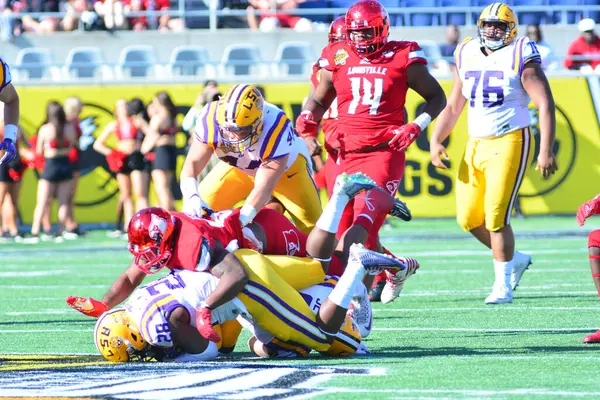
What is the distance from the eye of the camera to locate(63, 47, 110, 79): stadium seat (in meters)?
17.8

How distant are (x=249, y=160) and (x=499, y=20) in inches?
86.2

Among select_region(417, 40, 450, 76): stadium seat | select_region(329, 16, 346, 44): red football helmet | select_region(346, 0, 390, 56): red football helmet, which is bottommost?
select_region(417, 40, 450, 76): stadium seat

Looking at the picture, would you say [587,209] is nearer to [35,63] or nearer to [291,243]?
[291,243]

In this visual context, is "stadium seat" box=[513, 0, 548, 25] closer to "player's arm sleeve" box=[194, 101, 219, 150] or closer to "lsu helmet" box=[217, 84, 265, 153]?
"player's arm sleeve" box=[194, 101, 219, 150]

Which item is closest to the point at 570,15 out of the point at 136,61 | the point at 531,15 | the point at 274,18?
the point at 531,15

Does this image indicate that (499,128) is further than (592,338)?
Yes

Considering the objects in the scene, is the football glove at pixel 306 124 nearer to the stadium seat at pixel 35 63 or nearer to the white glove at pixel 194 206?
the white glove at pixel 194 206

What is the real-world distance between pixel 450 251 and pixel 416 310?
460 cm

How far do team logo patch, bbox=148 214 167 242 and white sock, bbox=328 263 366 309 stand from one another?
828 mm

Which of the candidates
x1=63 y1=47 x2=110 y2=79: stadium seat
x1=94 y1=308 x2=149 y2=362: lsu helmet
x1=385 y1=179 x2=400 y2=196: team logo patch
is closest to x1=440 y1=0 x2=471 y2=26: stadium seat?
x1=63 y1=47 x2=110 y2=79: stadium seat

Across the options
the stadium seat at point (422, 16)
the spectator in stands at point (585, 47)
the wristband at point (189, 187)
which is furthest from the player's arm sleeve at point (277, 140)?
the stadium seat at point (422, 16)

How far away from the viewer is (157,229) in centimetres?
A: 535

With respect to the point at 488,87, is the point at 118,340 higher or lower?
lower

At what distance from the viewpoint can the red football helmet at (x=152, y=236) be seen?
5.36 m
